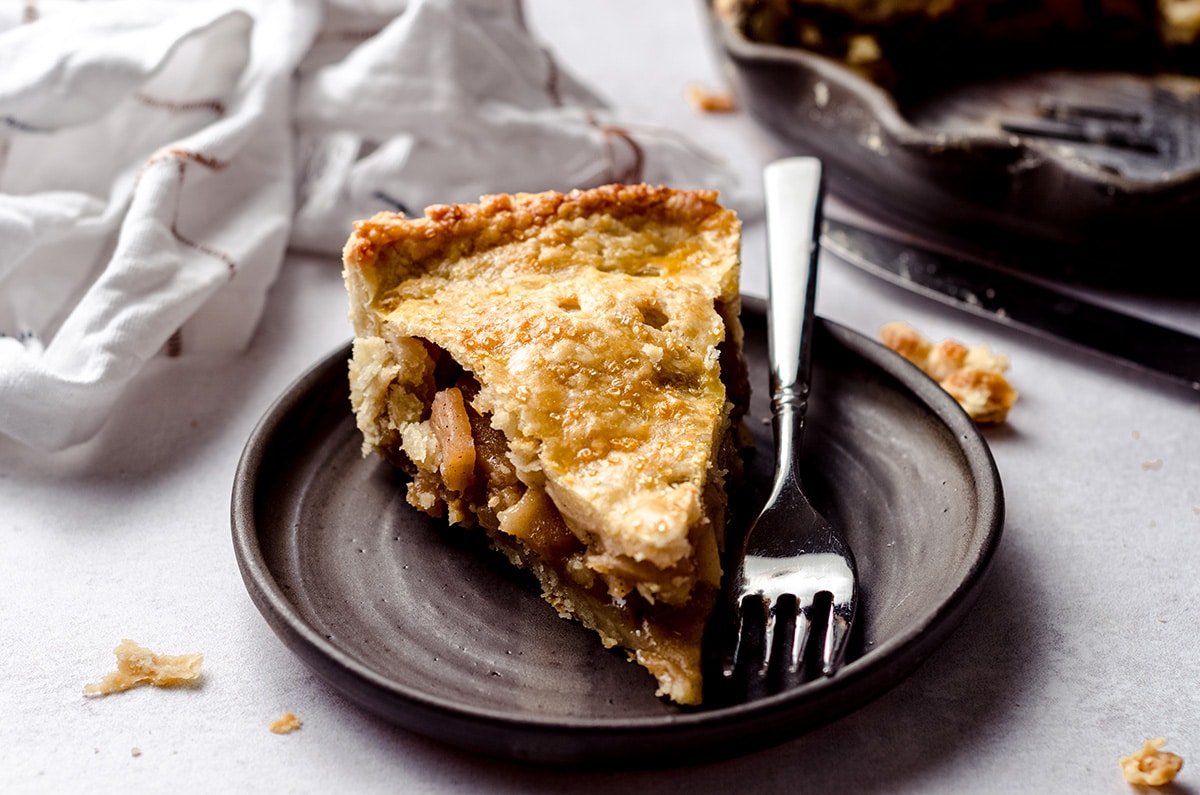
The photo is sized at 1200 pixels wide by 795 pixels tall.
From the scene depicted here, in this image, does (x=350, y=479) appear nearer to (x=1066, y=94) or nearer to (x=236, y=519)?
(x=236, y=519)

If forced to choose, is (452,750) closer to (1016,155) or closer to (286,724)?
(286,724)

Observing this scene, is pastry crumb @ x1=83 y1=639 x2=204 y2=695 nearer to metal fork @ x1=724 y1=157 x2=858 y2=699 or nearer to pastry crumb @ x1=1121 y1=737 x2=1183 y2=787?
metal fork @ x1=724 y1=157 x2=858 y2=699

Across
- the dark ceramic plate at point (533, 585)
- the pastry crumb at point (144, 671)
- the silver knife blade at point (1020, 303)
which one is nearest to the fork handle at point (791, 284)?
the dark ceramic plate at point (533, 585)

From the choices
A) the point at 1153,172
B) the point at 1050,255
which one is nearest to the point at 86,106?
the point at 1050,255

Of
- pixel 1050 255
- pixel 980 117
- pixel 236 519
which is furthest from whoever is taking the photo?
pixel 980 117

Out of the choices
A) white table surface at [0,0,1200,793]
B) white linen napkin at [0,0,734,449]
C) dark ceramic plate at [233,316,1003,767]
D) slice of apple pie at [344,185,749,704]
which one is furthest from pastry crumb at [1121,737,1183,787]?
white linen napkin at [0,0,734,449]

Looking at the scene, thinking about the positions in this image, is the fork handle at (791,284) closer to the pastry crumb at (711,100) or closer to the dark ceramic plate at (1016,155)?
the dark ceramic plate at (1016,155)
